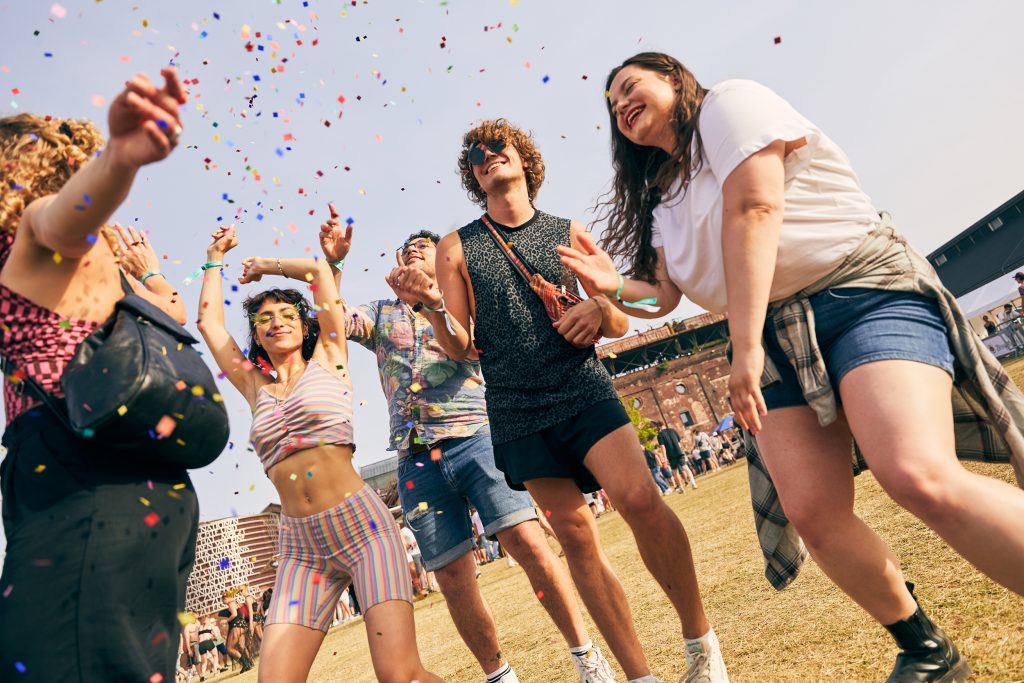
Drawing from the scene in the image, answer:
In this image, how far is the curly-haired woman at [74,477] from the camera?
1687 mm

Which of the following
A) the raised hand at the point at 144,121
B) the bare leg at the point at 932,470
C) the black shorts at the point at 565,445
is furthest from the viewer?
the black shorts at the point at 565,445

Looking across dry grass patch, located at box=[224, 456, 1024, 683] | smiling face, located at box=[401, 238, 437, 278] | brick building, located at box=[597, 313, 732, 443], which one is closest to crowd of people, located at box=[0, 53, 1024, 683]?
dry grass patch, located at box=[224, 456, 1024, 683]

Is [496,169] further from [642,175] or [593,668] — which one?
[593,668]

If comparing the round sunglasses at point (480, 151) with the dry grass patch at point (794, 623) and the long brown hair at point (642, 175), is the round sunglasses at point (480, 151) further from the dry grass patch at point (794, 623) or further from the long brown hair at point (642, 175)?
the dry grass patch at point (794, 623)

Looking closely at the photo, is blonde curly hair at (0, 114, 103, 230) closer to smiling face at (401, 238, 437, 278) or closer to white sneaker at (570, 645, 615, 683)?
smiling face at (401, 238, 437, 278)

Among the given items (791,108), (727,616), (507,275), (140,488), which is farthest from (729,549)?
(140,488)

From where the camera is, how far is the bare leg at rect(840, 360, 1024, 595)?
74.9 inches

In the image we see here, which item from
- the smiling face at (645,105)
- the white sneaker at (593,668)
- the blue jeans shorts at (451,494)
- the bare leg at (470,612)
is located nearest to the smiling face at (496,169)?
the smiling face at (645,105)

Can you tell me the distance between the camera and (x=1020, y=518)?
1894 millimetres

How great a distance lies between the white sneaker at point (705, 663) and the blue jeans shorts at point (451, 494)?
1.24 meters

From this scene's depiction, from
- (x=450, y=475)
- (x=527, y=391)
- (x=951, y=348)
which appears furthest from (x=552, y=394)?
(x=951, y=348)

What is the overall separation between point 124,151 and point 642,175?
1992 millimetres

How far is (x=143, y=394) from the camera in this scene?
1.81 metres

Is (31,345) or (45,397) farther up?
(31,345)
